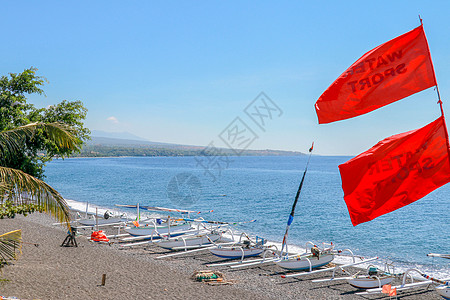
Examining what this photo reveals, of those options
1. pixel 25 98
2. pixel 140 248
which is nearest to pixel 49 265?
pixel 140 248

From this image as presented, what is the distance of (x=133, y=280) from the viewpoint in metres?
15.7

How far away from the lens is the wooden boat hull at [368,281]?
16.0m

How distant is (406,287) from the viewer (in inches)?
610

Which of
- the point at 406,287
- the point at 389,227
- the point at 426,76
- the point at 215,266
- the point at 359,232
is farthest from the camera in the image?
the point at 389,227

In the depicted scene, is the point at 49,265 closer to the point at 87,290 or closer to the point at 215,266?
the point at 87,290

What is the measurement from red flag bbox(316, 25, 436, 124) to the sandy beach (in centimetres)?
951

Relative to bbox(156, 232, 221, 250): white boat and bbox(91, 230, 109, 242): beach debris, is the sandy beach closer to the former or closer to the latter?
bbox(156, 232, 221, 250): white boat

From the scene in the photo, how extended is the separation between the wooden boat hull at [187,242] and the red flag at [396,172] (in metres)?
15.1

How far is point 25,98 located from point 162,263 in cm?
1092

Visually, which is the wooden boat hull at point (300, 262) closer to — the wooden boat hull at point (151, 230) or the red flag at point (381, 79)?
the wooden boat hull at point (151, 230)

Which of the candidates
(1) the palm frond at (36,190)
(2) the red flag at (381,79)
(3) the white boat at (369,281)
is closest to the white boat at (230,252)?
(3) the white boat at (369,281)

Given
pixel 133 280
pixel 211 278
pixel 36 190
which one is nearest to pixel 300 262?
pixel 211 278

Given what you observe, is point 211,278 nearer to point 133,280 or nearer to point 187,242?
point 133,280

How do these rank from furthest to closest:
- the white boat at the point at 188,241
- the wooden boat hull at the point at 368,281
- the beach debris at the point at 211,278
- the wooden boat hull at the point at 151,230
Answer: the wooden boat hull at the point at 151,230, the white boat at the point at 188,241, the beach debris at the point at 211,278, the wooden boat hull at the point at 368,281
